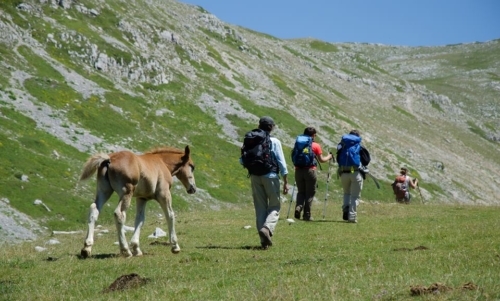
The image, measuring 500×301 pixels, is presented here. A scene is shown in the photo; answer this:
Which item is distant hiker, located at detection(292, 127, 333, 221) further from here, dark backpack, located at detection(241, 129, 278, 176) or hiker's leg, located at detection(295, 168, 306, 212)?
dark backpack, located at detection(241, 129, 278, 176)

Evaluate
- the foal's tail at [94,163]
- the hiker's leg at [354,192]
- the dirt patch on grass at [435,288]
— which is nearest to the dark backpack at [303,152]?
the hiker's leg at [354,192]

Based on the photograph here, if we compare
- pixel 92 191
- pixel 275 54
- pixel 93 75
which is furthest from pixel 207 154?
pixel 275 54

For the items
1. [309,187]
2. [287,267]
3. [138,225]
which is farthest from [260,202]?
[309,187]

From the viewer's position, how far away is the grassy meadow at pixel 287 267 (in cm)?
962

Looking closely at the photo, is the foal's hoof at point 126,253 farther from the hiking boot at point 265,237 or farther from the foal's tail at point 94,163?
the hiking boot at point 265,237

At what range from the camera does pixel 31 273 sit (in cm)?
1351

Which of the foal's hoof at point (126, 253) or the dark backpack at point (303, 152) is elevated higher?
the dark backpack at point (303, 152)

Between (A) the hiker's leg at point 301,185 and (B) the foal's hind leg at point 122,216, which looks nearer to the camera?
(B) the foal's hind leg at point 122,216

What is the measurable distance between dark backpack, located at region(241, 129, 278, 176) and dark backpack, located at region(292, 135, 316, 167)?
20.6 feet

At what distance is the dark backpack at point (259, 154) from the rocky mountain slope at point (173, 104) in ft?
60.3

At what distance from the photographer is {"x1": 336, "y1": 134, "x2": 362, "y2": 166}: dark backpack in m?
23.2

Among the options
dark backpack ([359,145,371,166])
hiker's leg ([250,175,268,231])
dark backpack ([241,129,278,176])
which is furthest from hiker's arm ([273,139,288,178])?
dark backpack ([359,145,371,166])

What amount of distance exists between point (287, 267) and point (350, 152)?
11473 millimetres

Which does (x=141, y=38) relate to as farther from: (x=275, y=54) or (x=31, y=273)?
(x=31, y=273)
